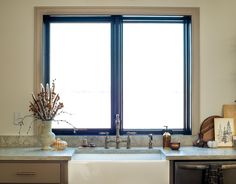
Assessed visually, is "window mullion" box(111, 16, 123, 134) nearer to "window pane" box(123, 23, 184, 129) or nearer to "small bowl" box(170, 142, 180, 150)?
"window pane" box(123, 23, 184, 129)

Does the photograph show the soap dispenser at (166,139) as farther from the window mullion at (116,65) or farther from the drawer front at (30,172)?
the drawer front at (30,172)

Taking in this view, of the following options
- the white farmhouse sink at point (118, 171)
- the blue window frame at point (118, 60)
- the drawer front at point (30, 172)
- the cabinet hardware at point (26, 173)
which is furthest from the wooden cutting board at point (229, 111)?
the cabinet hardware at point (26, 173)

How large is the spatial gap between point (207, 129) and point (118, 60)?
113 centimetres

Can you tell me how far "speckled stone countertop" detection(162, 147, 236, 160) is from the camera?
2645 mm

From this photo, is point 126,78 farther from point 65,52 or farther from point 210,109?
point 210,109

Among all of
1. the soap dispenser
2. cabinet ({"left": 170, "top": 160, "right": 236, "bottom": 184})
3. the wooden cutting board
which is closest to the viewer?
cabinet ({"left": 170, "top": 160, "right": 236, "bottom": 184})

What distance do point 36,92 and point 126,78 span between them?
92 centimetres

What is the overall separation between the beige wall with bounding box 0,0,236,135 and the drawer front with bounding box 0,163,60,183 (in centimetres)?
59

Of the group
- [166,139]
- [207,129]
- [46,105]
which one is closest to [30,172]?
[46,105]

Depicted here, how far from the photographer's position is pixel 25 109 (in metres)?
3.17

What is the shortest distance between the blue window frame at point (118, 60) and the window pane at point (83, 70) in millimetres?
43

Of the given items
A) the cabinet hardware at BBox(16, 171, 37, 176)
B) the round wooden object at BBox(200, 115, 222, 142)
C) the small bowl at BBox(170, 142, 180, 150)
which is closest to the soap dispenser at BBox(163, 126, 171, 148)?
the small bowl at BBox(170, 142, 180, 150)

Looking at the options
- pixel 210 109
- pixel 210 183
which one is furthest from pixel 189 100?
pixel 210 183

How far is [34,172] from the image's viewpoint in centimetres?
263
